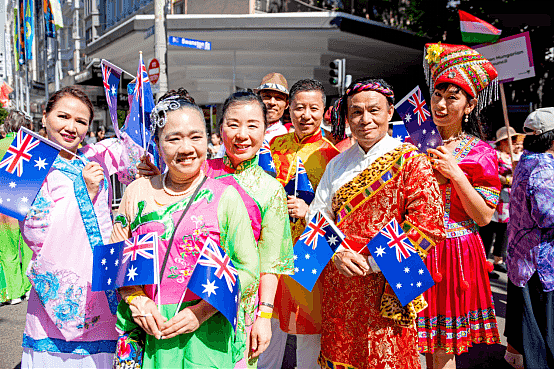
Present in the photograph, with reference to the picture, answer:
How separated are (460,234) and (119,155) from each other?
2.08 metres

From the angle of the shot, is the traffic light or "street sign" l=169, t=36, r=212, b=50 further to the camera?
the traffic light

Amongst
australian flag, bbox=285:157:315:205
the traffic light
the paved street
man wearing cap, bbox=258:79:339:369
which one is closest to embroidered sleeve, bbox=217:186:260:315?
man wearing cap, bbox=258:79:339:369

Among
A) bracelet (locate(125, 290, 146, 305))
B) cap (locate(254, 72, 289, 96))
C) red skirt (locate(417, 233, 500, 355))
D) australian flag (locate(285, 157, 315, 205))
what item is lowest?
red skirt (locate(417, 233, 500, 355))

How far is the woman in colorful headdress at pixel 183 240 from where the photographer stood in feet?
5.59

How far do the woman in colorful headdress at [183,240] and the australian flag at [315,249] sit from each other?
45cm

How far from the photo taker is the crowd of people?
5.81 feet

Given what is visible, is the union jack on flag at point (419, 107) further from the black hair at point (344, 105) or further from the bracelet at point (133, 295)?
the bracelet at point (133, 295)

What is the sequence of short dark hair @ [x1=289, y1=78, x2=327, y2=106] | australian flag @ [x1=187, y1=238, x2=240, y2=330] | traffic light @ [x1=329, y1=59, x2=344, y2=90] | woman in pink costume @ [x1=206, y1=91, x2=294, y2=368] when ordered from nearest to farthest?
australian flag @ [x1=187, y1=238, x2=240, y2=330], woman in pink costume @ [x1=206, y1=91, x2=294, y2=368], short dark hair @ [x1=289, y1=78, x2=327, y2=106], traffic light @ [x1=329, y1=59, x2=344, y2=90]

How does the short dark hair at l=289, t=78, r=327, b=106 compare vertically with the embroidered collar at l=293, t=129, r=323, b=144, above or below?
above

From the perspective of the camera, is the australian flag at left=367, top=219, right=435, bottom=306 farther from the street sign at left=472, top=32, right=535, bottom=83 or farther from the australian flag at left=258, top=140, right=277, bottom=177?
the street sign at left=472, top=32, right=535, bottom=83

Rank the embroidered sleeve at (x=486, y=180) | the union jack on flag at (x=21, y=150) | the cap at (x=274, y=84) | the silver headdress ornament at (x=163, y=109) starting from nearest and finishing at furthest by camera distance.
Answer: the silver headdress ornament at (x=163, y=109), the union jack on flag at (x=21, y=150), the embroidered sleeve at (x=486, y=180), the cap at (x=274, y=84)

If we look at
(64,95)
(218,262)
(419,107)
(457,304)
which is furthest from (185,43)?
(218,262)

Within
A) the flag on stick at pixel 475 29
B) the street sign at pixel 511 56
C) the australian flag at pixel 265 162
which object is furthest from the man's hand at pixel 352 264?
the street sign at pixel 511 56

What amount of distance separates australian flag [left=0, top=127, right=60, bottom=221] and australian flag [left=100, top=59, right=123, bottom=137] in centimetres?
53
